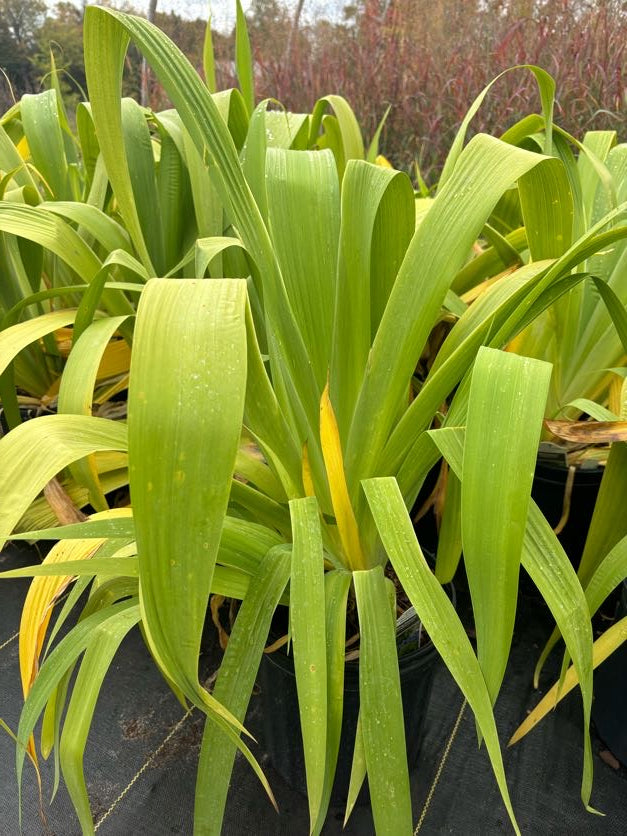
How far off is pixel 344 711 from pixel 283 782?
0.16m

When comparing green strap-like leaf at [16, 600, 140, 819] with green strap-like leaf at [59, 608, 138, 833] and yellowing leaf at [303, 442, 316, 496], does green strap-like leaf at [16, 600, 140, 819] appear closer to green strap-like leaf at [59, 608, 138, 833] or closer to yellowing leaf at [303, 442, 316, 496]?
green strap-like leaf at [59, 608, 138, 833]

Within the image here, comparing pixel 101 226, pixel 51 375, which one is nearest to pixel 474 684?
pixel 101 226

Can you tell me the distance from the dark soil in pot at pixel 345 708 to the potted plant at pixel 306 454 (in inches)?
3.6

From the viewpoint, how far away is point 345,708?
55cm

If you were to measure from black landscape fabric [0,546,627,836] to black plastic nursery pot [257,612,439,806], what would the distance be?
0.10ft

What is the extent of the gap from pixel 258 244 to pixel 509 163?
212 mm

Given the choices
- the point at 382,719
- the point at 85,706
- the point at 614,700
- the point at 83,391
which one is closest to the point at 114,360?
the point at 83,391

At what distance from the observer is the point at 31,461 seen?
423mm

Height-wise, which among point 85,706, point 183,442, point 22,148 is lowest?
point 85,706

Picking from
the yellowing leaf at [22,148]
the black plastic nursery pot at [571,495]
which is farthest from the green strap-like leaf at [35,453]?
the yellowing leaf at [22,148]

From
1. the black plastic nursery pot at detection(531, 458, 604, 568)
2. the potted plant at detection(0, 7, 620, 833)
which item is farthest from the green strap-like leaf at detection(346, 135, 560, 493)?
the black plastic nursery pot at detection(531, 458, 604, 568)

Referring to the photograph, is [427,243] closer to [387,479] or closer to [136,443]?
[387,479]

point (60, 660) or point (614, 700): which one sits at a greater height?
point (60, 660)

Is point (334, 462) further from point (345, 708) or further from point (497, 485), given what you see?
point (345, 708)
